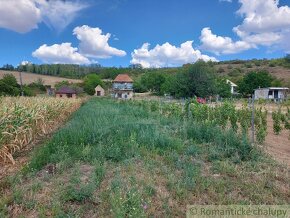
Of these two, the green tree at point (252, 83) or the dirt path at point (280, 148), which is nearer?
the dirt path at point (280, 148)

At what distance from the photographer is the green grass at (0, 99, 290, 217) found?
150 inches

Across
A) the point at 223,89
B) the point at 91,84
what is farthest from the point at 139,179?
the point at 91,84

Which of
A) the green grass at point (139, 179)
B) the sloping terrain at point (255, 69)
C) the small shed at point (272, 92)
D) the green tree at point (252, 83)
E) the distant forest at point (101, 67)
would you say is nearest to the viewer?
the green grass at point (139, 179)

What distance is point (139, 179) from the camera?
4.59 metres

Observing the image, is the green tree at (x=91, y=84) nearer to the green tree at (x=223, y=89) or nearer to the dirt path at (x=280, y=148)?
the green tree at (x=223, y=89)

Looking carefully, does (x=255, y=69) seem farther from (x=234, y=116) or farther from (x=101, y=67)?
(x=234, y=116)

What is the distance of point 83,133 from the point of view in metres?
7.13

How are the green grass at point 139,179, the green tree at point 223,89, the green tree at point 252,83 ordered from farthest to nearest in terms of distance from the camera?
the green tree at point 252,83, the green tree at point 223,89, the green grass at point 139,179

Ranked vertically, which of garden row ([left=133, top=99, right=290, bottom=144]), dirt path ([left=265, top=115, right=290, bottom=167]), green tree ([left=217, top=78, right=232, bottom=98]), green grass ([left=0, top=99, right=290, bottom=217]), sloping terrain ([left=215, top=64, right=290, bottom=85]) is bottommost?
dirt path ([left=265, top=115, right=290, bottom=167])

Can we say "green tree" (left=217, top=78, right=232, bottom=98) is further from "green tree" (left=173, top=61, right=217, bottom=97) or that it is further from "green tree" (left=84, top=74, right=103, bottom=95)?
"green tree" (left=84, top=74, right=103, bottom=95)

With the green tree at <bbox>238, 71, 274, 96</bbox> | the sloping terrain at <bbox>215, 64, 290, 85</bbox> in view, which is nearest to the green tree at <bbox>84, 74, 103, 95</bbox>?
the green tree at <bbox>238, 71, 274, 96</bbox>

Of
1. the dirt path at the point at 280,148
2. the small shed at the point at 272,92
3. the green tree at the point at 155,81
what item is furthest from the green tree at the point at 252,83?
the dirt path at the point at 280,148

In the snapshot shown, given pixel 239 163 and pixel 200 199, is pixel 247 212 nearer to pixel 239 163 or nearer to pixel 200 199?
pixel 200 199

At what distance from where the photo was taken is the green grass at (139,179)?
3818 mm
